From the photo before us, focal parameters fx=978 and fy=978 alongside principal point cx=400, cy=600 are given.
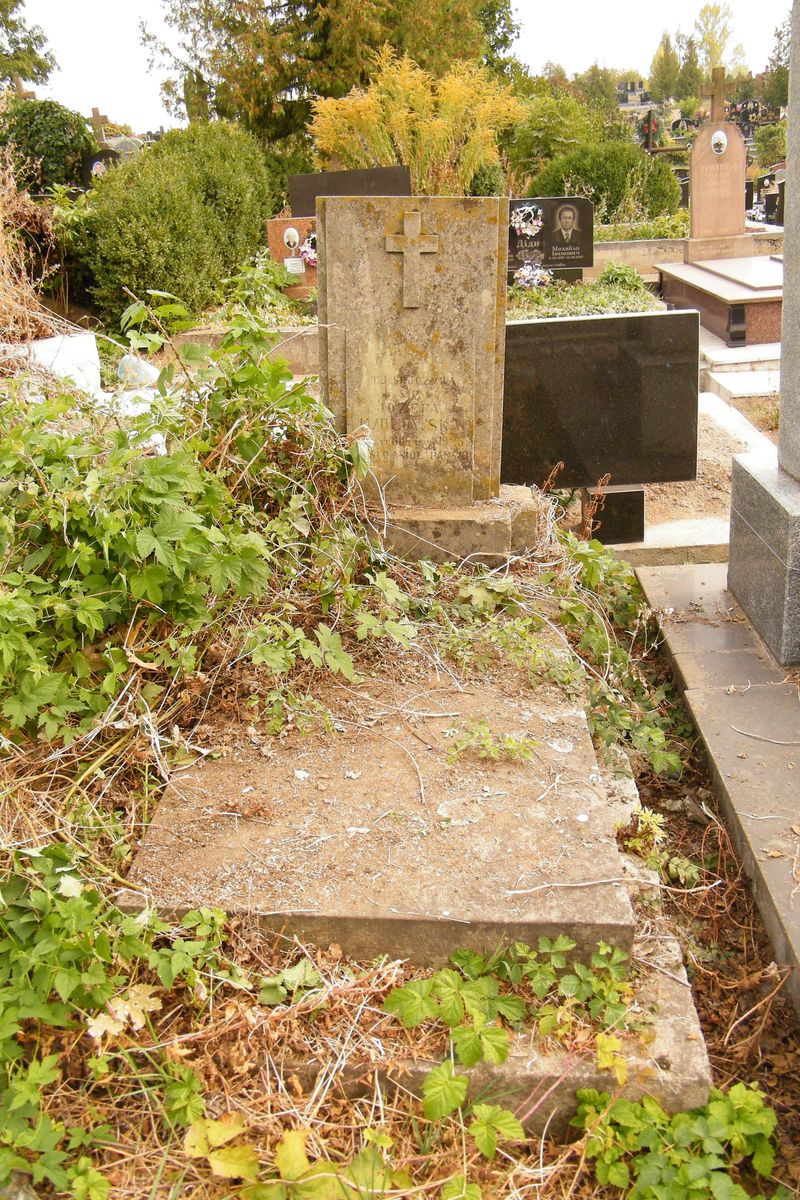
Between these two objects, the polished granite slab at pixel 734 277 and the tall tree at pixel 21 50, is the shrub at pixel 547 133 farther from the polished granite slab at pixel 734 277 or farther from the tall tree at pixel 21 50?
the tall tree at pixel 21 50

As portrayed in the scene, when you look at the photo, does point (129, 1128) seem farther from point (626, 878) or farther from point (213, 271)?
point (213, 271)

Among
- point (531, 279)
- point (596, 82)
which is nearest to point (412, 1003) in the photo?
point (531, 279)

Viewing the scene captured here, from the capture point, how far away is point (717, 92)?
47.4 ft

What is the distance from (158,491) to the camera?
8.52 feet

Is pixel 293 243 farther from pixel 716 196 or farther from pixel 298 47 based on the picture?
pixel 298 47

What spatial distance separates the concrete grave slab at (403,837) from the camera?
2145mm

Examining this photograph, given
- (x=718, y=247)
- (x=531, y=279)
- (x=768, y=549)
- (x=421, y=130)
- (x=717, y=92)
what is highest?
(x=717, y=92)

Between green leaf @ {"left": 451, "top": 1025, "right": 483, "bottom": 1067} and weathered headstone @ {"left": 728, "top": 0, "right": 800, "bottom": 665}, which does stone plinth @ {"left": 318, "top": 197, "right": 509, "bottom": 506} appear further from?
green leaf @ {"left": 451, "top": 1025, "right": 483, "bottom": 1067}

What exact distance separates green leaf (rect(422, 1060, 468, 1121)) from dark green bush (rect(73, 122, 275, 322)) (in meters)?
7.92

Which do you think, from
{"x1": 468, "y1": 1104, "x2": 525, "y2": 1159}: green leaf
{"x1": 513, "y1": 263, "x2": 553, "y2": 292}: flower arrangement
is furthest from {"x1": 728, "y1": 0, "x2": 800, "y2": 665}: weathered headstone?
{"x1": 513, "y1": 263, "x2": 553, "y2": 292}: flower arrangement

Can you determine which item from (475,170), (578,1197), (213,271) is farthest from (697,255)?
(578,1197)

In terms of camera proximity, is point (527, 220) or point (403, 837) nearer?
point (403, 837)

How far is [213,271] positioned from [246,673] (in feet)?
29.7

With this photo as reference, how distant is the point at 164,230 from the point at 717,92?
30.1 feet
